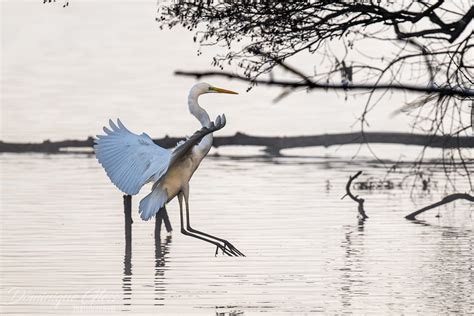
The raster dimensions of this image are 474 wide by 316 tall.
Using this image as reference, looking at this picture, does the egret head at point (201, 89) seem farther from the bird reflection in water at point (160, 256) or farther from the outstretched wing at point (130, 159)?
the bird reflection in water at point (160, 256)

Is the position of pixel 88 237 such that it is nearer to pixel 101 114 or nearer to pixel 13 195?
pixel 13 195

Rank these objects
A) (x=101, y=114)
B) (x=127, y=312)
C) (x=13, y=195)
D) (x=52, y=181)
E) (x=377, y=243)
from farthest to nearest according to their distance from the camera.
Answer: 1. (x=101, y=114)
2. (x=52, y=181)
3. (x=13, y=195)
4. (x=377, y=243)
5. (x=127, y=312)

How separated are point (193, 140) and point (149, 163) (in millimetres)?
1010

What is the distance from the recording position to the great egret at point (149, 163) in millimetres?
14852

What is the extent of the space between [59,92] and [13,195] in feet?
123

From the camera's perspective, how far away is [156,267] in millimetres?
15406

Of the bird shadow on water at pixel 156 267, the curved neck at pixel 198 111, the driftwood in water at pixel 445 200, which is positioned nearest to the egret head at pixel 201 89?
the curved neck at pixel 198 111

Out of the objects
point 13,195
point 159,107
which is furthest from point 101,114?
point 13,195

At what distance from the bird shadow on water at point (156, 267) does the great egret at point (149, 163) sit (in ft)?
1.87

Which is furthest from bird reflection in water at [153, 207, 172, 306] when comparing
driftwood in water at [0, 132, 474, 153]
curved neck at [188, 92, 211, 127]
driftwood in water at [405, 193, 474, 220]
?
driftwood in water at [0, 132, 474, 153]

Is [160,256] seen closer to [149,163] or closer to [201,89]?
[149,163]

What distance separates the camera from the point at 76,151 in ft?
135

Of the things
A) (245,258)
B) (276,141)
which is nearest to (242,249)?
(245,258)

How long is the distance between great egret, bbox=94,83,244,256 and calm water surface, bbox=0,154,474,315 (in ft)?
2.33
